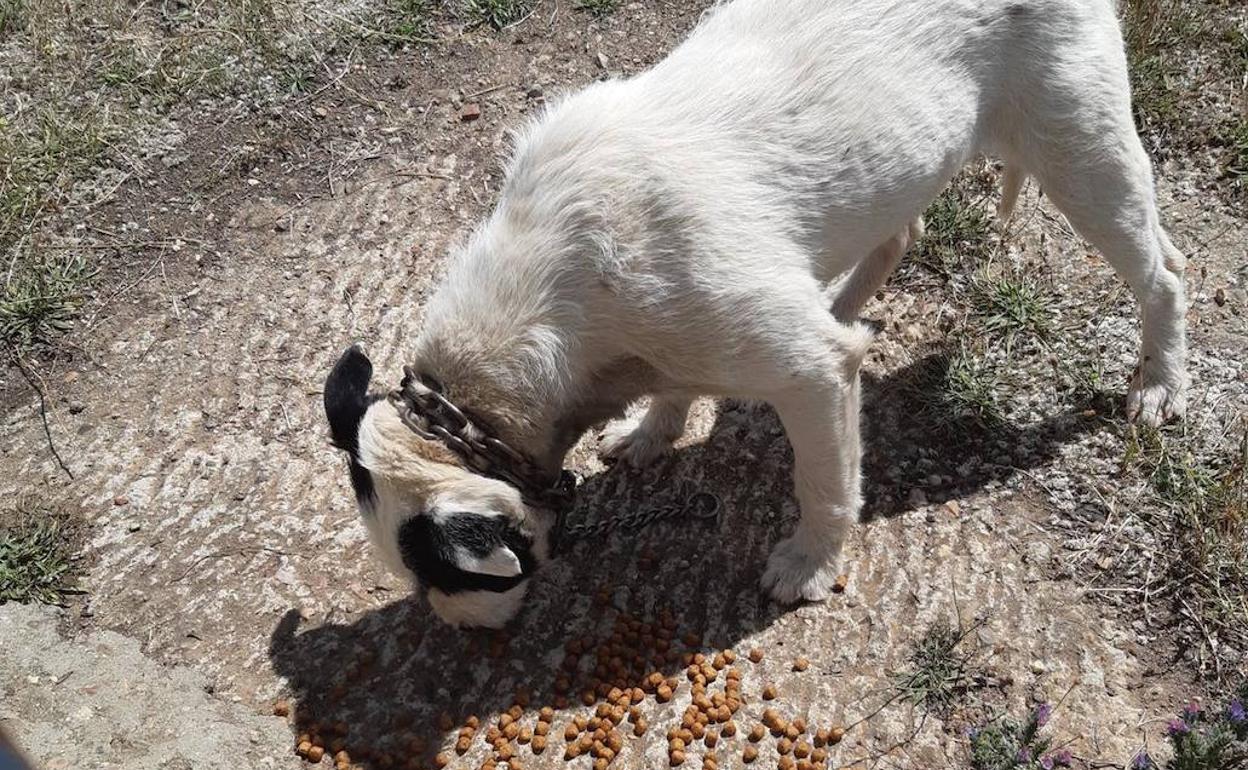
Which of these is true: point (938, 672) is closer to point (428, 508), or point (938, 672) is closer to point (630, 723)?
point (630, 723)

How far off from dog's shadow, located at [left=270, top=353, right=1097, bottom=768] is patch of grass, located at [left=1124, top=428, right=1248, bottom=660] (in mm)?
343

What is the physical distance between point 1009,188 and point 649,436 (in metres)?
2.00

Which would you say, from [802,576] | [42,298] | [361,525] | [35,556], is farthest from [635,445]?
[42,298]

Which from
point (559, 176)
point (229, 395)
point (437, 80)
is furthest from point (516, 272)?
point (437, 80)

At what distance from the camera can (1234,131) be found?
210 inches

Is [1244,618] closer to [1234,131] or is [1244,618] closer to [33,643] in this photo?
[1234,131]

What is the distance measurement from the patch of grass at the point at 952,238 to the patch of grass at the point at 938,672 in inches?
79.6

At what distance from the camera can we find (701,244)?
307cm

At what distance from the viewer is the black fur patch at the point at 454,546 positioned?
9.78 feet

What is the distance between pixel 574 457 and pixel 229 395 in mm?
1692

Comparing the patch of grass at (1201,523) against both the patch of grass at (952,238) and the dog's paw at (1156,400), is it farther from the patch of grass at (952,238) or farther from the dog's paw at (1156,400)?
the patch of grass at (952,238)

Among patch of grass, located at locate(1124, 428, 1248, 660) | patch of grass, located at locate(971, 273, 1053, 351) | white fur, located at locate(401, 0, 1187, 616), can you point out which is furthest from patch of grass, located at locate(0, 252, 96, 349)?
patch of grass, located at locate(1124, 428, 1248, 660)

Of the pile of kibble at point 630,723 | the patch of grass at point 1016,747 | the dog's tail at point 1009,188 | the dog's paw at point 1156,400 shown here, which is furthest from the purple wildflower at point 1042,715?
the dog's tail at point 1009,188

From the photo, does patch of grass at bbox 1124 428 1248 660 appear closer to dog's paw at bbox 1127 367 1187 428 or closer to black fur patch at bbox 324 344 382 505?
dog's paw at bbox 1127 367 1187 428
